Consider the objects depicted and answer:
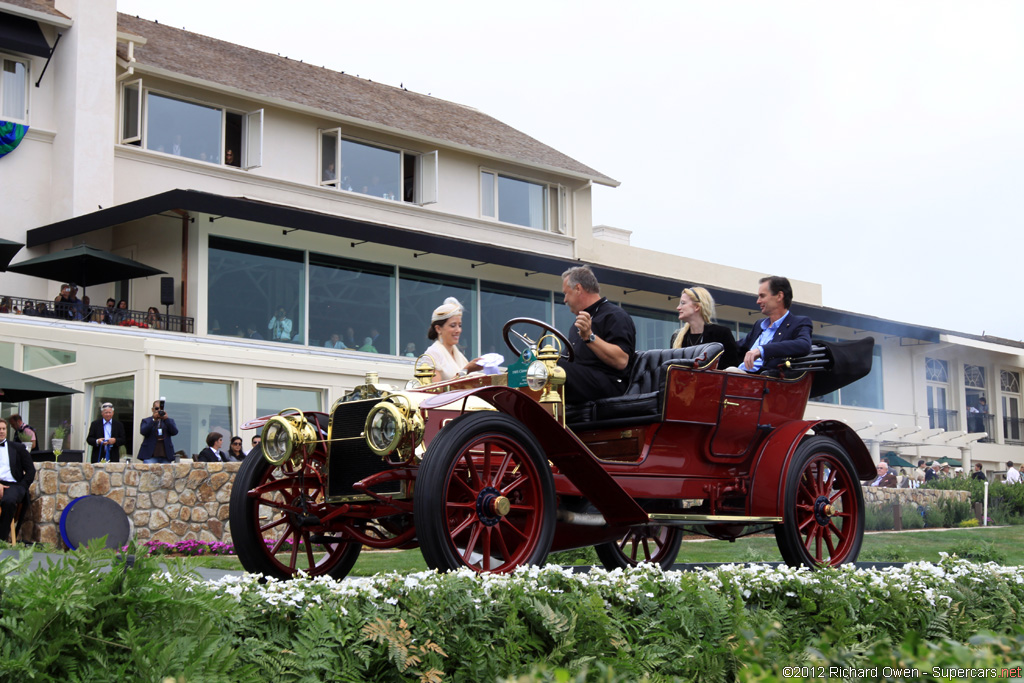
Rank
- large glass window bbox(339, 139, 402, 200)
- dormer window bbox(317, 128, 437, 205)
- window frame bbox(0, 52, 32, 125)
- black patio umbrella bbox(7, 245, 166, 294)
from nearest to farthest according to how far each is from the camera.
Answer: black patio umbrella bbox(7, 245, 166, 294) < window frame bbox(0, 52, 32, 125) < dormer window bbox(317, 128, 437, 205) < large glass window bbox(339, 139, 402, 200)

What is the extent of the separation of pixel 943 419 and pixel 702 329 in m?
31.4

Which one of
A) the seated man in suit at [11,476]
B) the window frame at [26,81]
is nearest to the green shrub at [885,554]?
the seated man in suit at [11,476]

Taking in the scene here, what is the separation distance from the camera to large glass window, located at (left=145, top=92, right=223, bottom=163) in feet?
77.5

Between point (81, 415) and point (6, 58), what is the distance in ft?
28.7

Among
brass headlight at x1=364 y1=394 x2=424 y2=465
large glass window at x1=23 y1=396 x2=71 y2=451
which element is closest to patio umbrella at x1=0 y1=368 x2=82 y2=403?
large glass window at x1=23 y1=396 x2=71 y2=451

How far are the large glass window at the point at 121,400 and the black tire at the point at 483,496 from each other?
1348 centimetres

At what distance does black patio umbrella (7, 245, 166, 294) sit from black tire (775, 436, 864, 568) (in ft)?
49.8

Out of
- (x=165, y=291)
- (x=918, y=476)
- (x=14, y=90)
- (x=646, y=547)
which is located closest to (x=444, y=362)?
(x=646, y=547)

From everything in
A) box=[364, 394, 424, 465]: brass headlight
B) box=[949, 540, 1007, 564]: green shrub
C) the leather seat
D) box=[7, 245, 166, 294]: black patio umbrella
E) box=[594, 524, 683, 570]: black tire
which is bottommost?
box=[949, 540, 1007, 564]: green shrub

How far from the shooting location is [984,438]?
38.7 metres

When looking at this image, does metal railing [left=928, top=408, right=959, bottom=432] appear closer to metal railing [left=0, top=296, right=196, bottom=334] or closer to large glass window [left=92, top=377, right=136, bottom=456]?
metal railing [left=0, top=296, right=196, bottom=334]

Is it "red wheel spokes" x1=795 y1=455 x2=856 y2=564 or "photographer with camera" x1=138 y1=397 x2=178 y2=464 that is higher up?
"photographer with camera" x1=138 y1=397 x2=178 y2=464

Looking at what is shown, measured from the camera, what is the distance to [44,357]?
1862 cm

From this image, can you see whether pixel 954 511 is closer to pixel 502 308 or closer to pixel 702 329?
pixel 502 308
